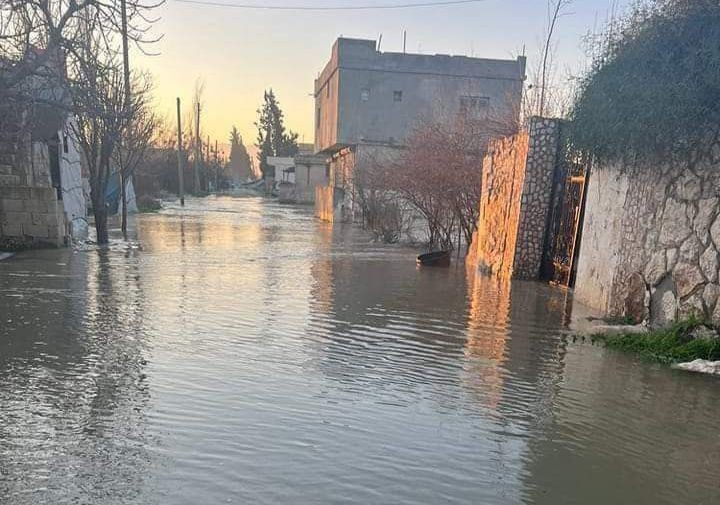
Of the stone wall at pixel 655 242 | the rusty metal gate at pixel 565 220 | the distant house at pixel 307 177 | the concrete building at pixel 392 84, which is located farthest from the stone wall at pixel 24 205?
the distant house at pixel 307 177

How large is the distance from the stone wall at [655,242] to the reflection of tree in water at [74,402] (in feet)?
18.7

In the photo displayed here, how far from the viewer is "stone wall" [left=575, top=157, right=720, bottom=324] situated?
20.8 feet

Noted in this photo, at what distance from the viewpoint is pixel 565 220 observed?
35.9 ft

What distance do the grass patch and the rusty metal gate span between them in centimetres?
378

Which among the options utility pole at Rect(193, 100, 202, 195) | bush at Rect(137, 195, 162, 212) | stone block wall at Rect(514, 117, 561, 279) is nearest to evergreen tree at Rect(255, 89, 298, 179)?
utility pole at Rect(193, 100, 202, 195)

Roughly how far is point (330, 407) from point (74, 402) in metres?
2.03

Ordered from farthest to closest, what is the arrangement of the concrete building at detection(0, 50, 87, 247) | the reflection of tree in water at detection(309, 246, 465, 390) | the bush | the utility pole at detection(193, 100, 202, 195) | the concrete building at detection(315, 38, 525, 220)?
the utility pole at detection(193, 100, 202, 195)
the bush
the concrete building at detection(315, 38, 525, 220)
the concrete building at detection(0, 50, 87, 247)
the reflection of tree in water at detection(309, 246, 465, 390)

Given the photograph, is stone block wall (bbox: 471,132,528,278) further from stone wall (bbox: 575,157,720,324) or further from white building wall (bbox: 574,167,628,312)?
stone wall (bbox: 575,157,720,324)

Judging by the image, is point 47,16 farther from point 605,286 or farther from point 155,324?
point 605,286

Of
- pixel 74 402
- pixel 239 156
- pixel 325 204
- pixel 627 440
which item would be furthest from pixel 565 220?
pixel 239 156

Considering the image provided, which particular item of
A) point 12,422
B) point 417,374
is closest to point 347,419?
point 417,374

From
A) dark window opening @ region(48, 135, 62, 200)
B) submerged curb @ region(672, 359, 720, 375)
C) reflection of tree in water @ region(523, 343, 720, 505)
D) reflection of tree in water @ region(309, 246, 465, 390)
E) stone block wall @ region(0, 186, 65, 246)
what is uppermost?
dark window opening @ region(48, 135, 62, 200)

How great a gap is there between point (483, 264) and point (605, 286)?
5446mm

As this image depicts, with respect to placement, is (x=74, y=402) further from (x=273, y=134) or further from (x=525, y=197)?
(x=273, y=134)
